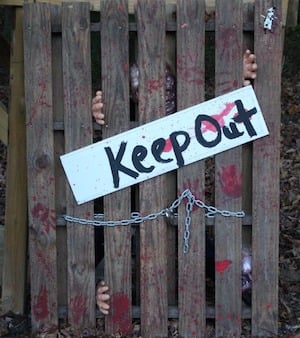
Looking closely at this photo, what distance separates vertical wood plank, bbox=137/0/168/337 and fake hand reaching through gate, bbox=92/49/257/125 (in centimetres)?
9

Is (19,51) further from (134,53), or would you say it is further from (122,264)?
(122,264)

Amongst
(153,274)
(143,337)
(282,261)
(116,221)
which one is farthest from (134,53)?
(282,261)

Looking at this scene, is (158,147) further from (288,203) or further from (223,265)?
(288,203)

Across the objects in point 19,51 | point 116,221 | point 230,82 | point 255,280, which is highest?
point 19,51

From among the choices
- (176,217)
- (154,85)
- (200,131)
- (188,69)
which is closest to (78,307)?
(176,217)

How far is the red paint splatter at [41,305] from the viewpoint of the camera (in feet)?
13.3

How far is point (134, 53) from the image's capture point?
13.3 feet

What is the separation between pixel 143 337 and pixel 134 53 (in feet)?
4.98

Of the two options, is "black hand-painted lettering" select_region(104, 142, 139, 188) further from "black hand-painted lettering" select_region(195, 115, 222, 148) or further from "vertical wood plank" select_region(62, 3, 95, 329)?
"black hand-painted lettering" select_region(195, 115, 222, 148)

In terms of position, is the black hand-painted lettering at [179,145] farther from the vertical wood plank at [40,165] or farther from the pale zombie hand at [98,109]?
the vertical wood plank at [40,165]

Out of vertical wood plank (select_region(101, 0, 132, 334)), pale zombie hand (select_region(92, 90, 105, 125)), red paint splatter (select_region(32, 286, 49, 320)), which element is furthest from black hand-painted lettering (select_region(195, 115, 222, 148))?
red paint splatter (select_region(32, 286, 49, 320))

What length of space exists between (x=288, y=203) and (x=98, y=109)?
326cm

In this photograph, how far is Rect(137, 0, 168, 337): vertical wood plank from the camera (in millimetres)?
3799

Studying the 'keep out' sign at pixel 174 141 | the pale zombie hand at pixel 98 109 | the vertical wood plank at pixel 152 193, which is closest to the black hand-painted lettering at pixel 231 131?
the 'keep out' sign at pixel 174 141
